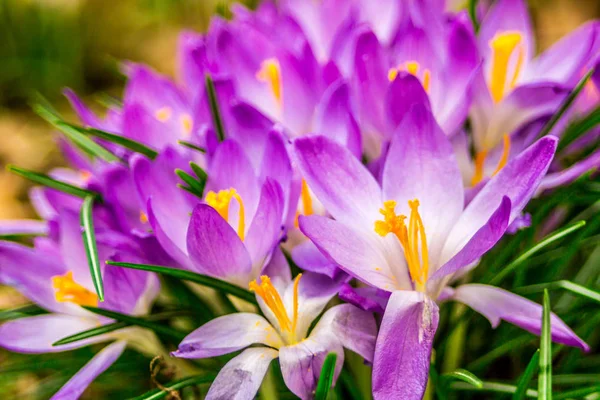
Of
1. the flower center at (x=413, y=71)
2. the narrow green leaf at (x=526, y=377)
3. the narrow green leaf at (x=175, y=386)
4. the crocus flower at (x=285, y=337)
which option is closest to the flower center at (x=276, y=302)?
the crocus flower at (x=285, y=337)

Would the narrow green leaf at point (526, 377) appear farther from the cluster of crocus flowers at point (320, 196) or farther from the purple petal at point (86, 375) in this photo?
the purple petal at point (86, 375)

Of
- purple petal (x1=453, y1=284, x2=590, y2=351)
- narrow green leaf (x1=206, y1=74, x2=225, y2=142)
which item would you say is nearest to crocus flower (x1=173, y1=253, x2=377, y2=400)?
purple petal (x1=453, y1=284, x2=590, y2=351)

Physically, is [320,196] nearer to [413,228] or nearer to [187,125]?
[413,228]

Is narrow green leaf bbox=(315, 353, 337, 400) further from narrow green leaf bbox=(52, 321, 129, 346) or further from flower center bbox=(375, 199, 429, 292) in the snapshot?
narrow green leaf bbox=(52, 321, 129, 346)

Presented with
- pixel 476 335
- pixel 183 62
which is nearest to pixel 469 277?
pixel 476 335

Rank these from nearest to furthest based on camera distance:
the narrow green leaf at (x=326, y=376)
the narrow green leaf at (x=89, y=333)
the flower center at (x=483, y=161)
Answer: the narrow green leaf at (x=326, y=376)
the narrow green leaf at (x=89, y=333)
the flower center at (x=483, y=161)

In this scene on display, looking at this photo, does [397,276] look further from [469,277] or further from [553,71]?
[553,71]

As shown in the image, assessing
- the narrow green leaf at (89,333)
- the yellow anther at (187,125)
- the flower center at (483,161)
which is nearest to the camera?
the narrow green leaf at (89,333)

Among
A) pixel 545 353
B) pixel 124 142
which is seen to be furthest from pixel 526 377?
pixel 124 142
